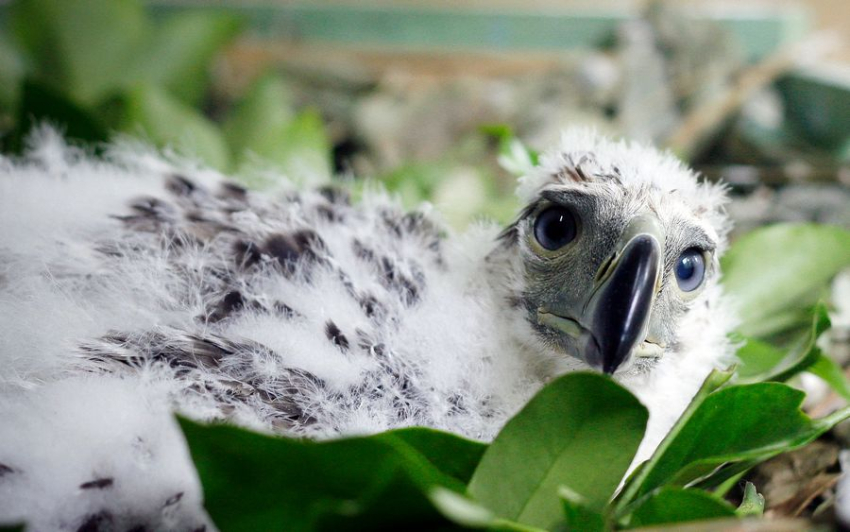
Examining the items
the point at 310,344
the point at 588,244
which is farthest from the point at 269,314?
the point at 588,244

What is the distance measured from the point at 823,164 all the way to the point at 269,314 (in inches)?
67.8

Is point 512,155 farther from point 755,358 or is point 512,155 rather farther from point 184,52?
point 184,52

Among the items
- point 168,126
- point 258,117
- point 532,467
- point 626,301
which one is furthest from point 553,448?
point 258,117

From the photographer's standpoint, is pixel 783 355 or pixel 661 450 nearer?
Result: pixel 661 450

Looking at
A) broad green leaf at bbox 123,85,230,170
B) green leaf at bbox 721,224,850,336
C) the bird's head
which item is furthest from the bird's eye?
broad green leaf at bbox 123,85,230,170

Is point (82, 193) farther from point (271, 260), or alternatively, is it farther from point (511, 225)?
point (511, 225)

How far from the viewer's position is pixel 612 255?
2.36ft

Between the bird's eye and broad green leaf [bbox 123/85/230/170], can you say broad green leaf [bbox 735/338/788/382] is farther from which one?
broad green leaf [bbox 123/85/230/170]

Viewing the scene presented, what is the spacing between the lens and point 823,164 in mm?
1871

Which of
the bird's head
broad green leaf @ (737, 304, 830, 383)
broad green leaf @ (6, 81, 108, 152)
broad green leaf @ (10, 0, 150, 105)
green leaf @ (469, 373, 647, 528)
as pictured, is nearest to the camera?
green leaf @ (469, 373, 647, 528)

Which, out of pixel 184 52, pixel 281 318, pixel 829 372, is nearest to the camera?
pixel 281 318

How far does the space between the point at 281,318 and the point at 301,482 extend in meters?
0.28

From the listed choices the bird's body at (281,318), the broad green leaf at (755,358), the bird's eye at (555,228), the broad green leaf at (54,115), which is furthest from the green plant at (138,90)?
the broad green leaf at (755,358)

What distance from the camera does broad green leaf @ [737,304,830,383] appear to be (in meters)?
0.78
